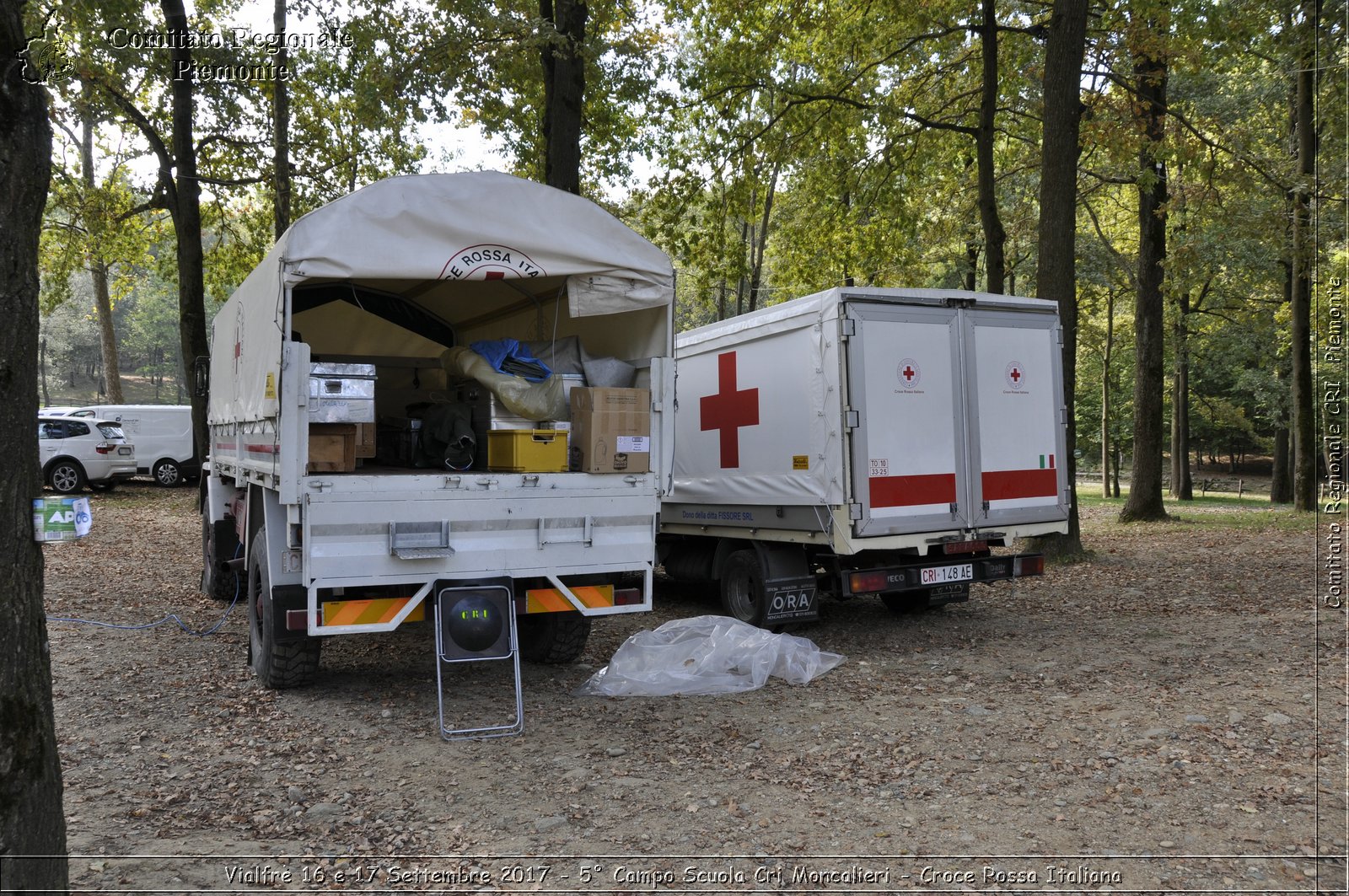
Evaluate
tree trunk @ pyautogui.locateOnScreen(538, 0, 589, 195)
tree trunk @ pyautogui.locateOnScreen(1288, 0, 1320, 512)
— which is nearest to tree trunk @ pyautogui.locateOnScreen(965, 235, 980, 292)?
tree trunk @ pyautogui.locateOnScreen(1288, 0, 1320, 512)

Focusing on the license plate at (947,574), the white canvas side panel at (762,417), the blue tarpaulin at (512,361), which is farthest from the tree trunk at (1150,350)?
the blue tarpaulin at (512,361)

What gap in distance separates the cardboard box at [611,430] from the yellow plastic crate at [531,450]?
16 cm

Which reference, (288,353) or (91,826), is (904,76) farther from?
(91,826)

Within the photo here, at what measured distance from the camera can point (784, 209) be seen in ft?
67.8

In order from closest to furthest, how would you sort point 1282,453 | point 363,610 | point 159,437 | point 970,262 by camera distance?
1. point 363,610
2. point 970,262
3. point 159,437
4. point 1282,453

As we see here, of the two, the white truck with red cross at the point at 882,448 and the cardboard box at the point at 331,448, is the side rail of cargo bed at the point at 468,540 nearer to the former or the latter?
the cardboard box at the point at 331,448

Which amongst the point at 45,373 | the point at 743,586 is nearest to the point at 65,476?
the point at 743,586

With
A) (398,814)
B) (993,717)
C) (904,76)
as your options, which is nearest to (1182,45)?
(904,76)

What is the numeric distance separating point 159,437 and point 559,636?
20.4 meters

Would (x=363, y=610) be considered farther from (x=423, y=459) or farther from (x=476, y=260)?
(x=476, y=260)

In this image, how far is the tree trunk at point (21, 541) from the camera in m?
2.95

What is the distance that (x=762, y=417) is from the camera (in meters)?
8.85

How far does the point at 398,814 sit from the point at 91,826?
1228mm

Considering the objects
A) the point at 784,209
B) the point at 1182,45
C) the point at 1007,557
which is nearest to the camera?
the point at 1007,557
